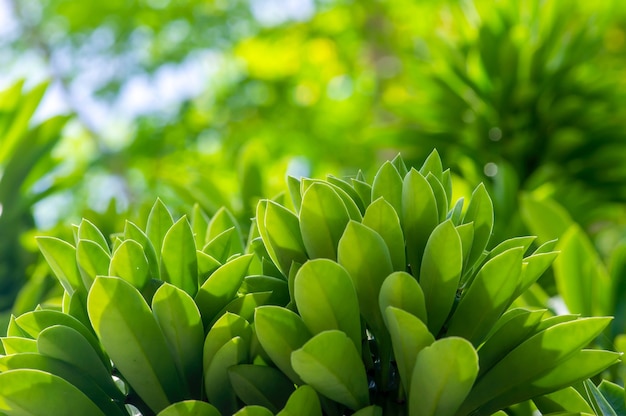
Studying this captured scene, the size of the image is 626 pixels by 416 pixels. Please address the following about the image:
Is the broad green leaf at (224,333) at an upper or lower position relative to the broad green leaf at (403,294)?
upper

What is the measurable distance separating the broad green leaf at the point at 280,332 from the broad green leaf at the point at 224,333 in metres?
0.03

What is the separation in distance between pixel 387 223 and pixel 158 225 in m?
0.23

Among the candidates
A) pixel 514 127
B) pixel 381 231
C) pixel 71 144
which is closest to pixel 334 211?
pixel 381 231

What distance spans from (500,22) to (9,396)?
1.61m

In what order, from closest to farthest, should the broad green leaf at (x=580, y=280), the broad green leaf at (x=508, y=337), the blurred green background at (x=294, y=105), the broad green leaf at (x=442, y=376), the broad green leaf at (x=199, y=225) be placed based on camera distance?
the broad green leaf at (x=442, y=376) < the broad green leaf at (x=508, y=337) < the broad green leaf at (x=199, y=225) < the broad green leaf at (x=580, y=280) < the blurred green background at (x=294, y=105)

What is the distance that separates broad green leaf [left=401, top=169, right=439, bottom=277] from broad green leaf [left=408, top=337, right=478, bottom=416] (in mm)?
121

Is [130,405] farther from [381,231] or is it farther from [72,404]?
[381,231]

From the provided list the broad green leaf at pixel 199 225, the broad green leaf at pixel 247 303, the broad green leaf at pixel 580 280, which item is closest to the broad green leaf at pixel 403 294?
the broad green leaf at pixel 247 303

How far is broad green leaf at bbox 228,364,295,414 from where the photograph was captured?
0.52m

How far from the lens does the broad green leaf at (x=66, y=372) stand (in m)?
0.52

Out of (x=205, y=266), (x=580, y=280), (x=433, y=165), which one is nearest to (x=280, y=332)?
(x=205, y=266)

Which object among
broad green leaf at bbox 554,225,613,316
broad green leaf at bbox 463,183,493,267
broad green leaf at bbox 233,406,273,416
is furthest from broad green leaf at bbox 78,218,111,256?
broad green leaf at bbox 554,225,613,316

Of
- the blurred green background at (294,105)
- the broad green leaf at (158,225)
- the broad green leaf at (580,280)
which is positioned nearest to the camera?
the broad green leaf at (158,225)

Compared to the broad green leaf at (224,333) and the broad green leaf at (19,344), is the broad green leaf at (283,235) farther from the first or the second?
the broad green leaf at (19,344)
